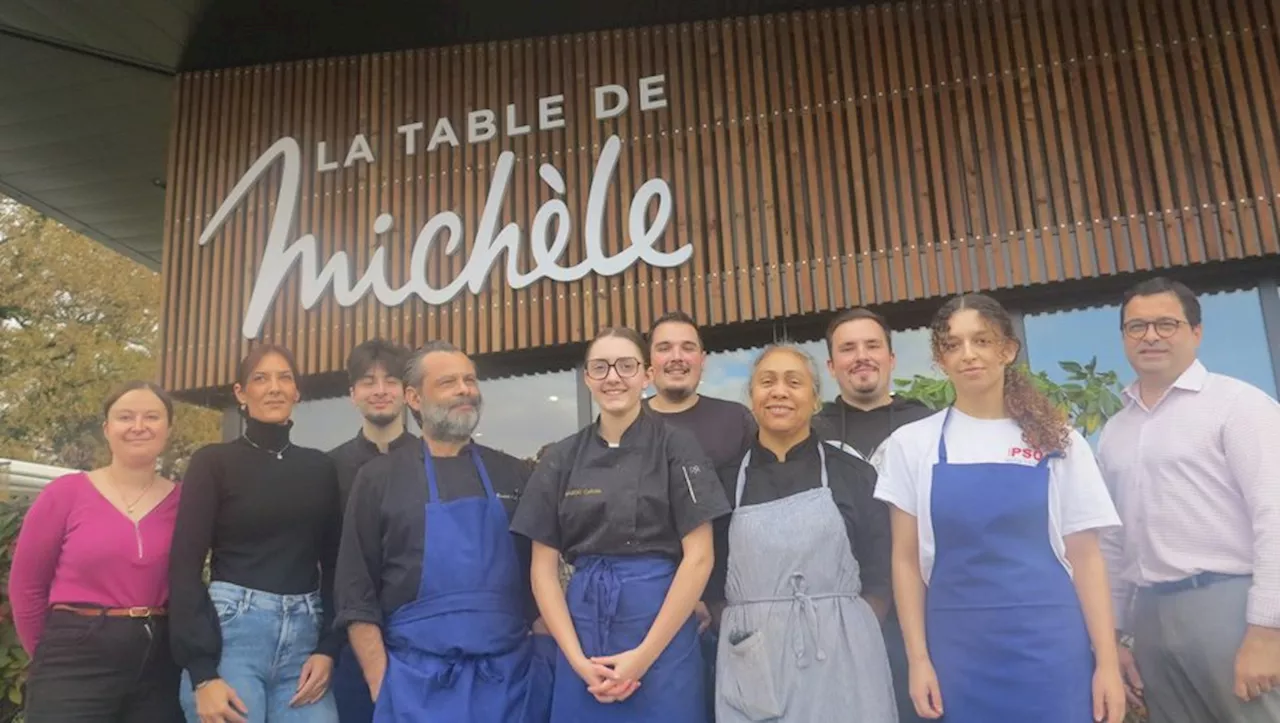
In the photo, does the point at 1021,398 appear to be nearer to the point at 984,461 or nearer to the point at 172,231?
the point at 984,461

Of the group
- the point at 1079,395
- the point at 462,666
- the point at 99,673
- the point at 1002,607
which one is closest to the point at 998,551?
the point at 1002,607

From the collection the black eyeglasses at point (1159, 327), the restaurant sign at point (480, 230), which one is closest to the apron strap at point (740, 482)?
the black eyeglasses at point (1159, 327)

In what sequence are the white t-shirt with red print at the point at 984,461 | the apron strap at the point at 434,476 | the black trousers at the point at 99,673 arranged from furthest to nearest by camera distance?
the apron strap at the point at 434,476
the black trousers at the point at 99,673
the white t-shirt with red print at the point at 984,461

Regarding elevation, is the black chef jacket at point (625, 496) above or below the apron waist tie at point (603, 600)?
above

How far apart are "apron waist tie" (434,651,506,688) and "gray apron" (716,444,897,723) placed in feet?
2.43

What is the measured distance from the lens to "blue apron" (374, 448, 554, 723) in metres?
3.14

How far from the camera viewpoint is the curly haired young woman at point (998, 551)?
108 inches

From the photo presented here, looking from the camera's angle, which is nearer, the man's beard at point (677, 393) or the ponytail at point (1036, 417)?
the ponytail at point (1036, 417)

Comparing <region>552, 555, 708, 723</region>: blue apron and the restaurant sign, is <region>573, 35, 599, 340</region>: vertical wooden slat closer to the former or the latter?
the restaurant sign

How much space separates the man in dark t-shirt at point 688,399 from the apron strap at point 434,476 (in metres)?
0.82

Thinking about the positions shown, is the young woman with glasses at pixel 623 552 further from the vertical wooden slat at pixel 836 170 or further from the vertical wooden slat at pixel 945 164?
the vertical wooden slat at pixel 945 164

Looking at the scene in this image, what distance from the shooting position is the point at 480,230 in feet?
24.4

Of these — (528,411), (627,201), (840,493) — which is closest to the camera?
(840,493)

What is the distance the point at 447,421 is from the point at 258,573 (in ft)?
2.78
